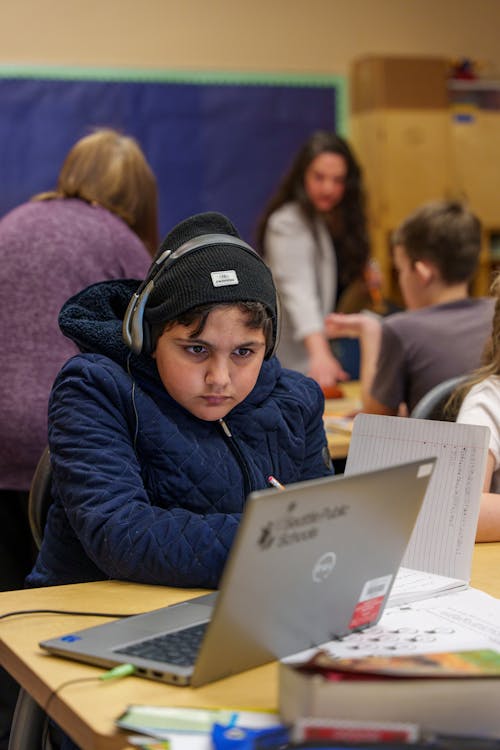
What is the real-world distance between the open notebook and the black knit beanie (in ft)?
0.81

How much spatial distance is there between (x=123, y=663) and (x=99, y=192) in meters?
1.70

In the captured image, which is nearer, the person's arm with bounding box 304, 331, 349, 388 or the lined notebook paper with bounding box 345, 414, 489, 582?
the lined notebook paper with bounding box 345, 414, 489, 582

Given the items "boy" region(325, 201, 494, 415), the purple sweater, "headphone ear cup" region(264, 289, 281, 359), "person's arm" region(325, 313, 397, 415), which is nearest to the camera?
"headphone ear cup" region(264, 289, 281, 359)

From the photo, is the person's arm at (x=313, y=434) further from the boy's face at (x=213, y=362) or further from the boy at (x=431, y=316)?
the boy at (x=431, y=316)

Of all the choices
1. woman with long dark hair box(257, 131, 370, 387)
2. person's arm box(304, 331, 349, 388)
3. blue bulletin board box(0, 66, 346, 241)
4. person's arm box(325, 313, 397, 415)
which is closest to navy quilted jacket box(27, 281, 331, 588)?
person's arm box(325, 313, 397, 415)

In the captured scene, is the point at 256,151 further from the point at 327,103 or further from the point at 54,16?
the point at 54,16

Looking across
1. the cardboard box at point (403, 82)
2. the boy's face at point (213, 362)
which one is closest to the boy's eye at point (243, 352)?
the boy's face at point (213, 362)

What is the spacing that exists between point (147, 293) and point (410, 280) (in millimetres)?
1711

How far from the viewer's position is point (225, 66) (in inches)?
210

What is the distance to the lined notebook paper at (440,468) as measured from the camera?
1428 mm

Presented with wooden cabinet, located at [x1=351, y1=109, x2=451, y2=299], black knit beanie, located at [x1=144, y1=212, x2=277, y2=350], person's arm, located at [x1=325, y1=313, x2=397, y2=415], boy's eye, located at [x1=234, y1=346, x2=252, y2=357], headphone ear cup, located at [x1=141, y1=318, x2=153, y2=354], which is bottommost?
person's arm, located at [x1=325, y1=313, x2=397, y2=415]

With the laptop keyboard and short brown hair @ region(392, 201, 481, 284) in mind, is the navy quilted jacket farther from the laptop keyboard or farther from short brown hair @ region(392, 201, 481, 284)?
short brown hair @ region(392, 201, 481, 284)

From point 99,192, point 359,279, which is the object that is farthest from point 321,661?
point 359,279

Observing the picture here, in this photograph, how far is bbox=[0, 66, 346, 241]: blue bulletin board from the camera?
489cm
